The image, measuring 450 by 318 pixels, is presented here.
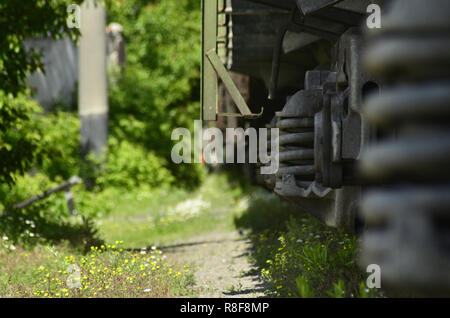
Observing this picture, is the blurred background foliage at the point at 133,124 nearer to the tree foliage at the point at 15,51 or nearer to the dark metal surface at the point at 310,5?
the tree foliage at the point at 15,51

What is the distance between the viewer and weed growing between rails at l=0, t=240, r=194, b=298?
530 centimetres

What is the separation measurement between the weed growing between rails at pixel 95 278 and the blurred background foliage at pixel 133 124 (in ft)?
7.52

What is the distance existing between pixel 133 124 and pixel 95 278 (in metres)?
11.9

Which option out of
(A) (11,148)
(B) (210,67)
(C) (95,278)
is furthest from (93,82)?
(C) (95,278)

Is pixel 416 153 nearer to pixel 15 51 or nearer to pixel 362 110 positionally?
pixel 362 110

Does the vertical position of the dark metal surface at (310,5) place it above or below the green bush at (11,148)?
above

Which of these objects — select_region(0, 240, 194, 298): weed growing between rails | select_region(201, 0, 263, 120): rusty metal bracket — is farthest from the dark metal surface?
select_region(0, 240, 194, 298): weed growing between rails

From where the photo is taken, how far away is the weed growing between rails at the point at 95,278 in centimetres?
530

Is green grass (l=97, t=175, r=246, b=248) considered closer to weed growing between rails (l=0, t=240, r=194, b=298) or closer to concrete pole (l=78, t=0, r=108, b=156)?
concrete pole (l=78, t=0, r=108, b=156)

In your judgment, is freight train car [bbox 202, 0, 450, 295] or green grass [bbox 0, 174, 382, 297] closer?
freight train car [bbox 202, 0, 450, 295]

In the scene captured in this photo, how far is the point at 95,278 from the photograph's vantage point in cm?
555

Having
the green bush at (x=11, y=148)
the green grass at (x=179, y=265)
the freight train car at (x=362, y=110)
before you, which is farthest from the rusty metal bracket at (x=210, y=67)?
the green bush at (x=11, y=148)

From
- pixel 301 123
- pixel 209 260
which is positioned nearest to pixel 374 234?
pixel 301 123

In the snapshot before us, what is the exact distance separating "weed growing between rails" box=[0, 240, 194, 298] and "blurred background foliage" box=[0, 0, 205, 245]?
7.52 feet
